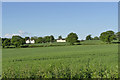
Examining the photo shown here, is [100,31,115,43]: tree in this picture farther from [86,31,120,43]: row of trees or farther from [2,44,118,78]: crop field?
[2,44,118,78]: crop field

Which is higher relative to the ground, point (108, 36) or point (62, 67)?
point (108, 36)

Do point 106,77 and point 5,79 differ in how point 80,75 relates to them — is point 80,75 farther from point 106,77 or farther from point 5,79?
point 5,79

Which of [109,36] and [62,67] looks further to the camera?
[109,36]

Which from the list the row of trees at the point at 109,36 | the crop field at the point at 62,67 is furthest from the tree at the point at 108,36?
the crop field at the point at 62,67

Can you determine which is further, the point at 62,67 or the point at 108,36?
the point at 108,36

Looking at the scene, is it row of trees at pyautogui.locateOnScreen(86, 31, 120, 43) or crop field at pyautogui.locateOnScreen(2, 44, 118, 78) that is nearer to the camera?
crop field at pyautogui.locateOnScreen(2, 44, 118, 78)

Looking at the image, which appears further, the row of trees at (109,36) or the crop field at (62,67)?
the row of trees at (109,36)

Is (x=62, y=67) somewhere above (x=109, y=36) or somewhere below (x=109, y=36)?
below

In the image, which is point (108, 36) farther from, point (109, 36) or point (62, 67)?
point (62, 67)

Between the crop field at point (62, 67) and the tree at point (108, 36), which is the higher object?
the tree at point (108, 36)

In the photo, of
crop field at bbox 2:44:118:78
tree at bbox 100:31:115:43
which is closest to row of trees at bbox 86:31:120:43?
tree at bbox 100:31:115:43

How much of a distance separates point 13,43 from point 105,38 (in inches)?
2527

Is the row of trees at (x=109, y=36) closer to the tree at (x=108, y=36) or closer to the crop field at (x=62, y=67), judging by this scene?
the tree at (x=108, y=36)

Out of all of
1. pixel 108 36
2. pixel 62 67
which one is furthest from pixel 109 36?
pixel 62 67
